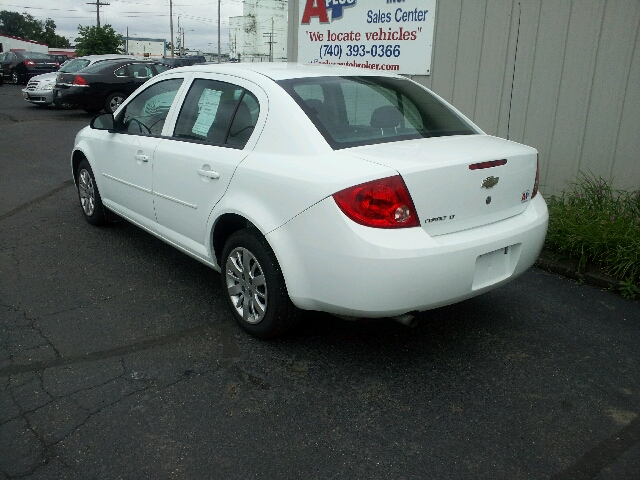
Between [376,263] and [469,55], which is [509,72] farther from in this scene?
[376,263]

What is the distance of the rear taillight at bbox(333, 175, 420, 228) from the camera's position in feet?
9.65

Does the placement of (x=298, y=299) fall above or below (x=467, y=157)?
below

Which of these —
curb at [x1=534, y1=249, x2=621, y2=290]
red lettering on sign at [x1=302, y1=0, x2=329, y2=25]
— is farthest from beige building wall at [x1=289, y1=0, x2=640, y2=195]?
red lettering on sign at [x1=302, y1=0, x2=329, y2=25]

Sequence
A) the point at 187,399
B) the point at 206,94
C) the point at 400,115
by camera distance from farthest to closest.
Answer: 1. the point at 206,94
2. the point at 400,115
3. the point at 187,399

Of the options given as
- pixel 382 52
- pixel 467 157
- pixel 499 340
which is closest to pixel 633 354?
pixel 499 340

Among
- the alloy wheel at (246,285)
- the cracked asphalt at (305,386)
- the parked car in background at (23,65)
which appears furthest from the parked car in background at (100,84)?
the parked car in background at (23,65)

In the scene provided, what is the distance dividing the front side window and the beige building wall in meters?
3.58

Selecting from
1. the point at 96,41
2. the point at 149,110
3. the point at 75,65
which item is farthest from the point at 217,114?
the point at 96,41

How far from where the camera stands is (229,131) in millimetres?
3814

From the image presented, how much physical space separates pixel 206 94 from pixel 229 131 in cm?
51

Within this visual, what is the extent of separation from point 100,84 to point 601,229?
14055 millimetres

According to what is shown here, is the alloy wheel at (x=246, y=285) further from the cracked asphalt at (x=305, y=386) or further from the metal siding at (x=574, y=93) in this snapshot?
the metal siding at (x=574, y=93)

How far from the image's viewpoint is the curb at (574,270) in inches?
184

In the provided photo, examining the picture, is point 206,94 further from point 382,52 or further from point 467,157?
point 382,52
